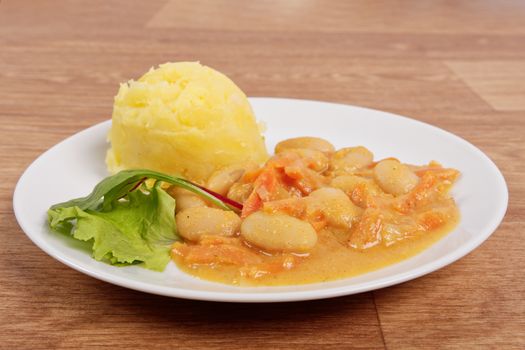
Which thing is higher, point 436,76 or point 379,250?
point 379,250

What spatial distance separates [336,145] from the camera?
8.91ft

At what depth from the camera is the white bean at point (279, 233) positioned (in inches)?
73.8

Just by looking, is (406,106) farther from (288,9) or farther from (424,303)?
(288,9)

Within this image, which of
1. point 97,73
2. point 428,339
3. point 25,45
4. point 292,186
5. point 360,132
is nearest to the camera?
point 428,339

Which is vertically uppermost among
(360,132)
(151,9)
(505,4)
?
(360,132)

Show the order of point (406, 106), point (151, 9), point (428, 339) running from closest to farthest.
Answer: point (428, 339) → point (406, 106) → point (151, 9)

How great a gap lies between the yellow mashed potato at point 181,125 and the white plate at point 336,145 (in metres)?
0.17

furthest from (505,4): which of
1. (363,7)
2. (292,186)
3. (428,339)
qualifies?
A: (428,339)

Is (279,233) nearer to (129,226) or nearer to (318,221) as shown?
(318,221)

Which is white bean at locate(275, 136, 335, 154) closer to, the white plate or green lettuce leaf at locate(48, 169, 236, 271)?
the white plate

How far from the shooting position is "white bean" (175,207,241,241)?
6.41 feet

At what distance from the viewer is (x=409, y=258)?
6.05 feet

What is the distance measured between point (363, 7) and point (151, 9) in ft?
5.68

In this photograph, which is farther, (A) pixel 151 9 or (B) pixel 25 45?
(A) pixel 151 9
